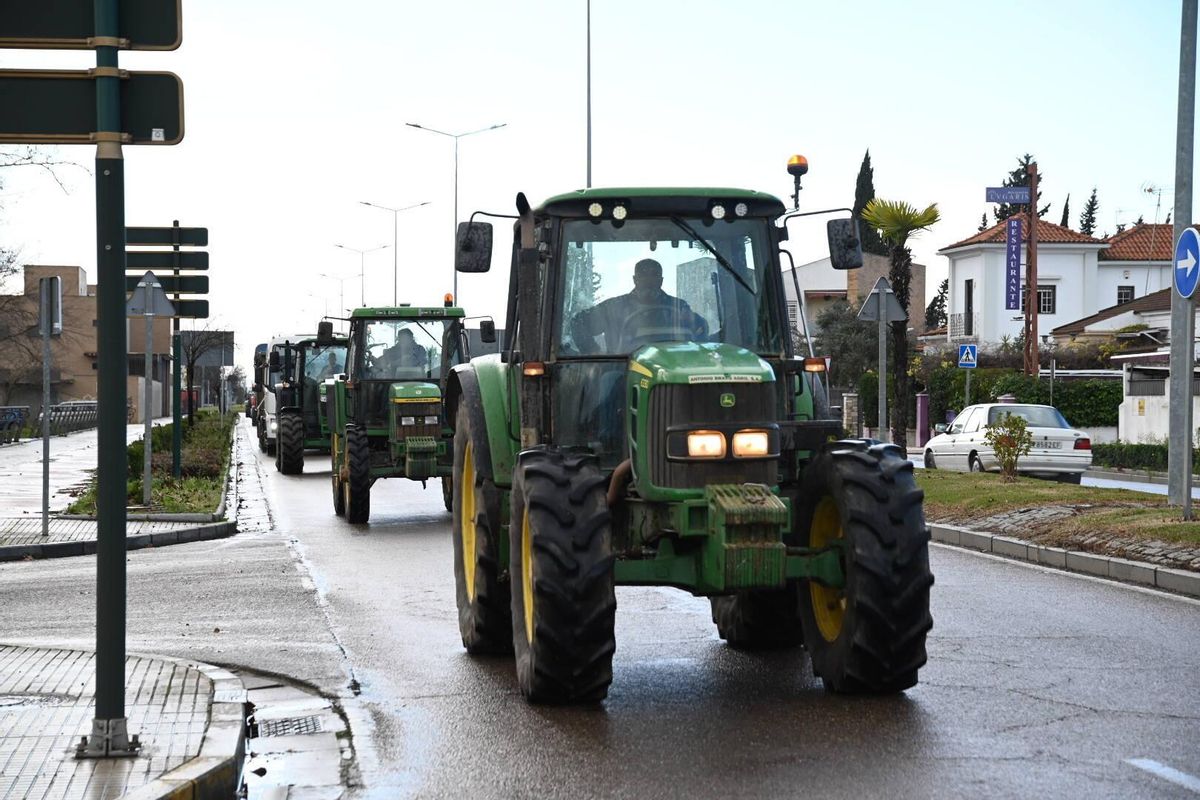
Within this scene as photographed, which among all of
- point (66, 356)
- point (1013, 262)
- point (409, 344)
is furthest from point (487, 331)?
point (66, 356)

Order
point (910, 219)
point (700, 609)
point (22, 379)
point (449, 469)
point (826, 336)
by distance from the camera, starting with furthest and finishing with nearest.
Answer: point (22, 379), point (826, 336), point (910, 219), point (449, 469), point (700, 609)

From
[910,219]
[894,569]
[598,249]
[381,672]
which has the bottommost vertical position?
[381,672]

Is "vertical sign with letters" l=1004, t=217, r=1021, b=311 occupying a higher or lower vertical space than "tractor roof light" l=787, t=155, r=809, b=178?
higher

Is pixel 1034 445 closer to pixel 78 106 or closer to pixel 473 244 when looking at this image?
pixel 473 244

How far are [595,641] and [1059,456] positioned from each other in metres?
21.0

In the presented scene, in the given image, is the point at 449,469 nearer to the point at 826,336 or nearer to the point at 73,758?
the point at 73,758

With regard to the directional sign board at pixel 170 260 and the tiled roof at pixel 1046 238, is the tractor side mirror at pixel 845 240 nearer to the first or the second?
the directional sign board at pixel 170 260

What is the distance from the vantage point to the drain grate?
7570 mm

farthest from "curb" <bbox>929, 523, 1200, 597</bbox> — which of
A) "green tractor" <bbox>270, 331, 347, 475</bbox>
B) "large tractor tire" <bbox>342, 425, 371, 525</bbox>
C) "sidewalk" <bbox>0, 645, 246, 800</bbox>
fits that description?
"green tractor" <bbox>270, 331, 347, 475</bbox>

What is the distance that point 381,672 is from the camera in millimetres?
9016

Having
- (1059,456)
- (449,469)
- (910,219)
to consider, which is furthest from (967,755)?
(910,219)

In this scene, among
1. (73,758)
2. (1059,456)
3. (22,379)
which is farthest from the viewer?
(22,379)

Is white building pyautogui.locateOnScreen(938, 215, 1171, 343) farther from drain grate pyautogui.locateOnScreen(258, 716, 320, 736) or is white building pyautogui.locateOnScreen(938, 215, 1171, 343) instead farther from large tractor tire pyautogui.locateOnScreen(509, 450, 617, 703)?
drain grate pyautogui.locateOnScreen(258, 716, 320, 736)

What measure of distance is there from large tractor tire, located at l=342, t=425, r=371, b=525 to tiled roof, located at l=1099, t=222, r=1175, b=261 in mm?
55372
